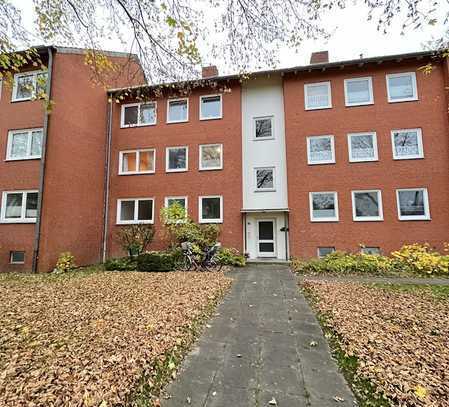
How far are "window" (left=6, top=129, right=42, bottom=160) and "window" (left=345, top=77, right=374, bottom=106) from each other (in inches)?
575

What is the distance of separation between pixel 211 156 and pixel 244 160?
5.91ft

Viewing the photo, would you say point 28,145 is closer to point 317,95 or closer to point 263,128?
point 263,128

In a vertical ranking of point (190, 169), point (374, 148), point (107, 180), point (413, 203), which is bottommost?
point (413, 203)

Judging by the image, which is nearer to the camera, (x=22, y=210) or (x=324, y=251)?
(x=22, y=210)

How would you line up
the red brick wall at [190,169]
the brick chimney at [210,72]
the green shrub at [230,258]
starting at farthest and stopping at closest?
the brick chimney at [210,72], the red brick wall at [190,169], the green shrub at [230,258]

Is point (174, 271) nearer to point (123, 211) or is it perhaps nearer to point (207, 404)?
point (123, 211)

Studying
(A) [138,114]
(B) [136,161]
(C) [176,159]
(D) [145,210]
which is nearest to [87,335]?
(D) [145,210]

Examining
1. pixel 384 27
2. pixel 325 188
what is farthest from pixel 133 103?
pixel 384 27

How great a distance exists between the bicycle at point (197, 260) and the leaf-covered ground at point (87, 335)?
117 inches

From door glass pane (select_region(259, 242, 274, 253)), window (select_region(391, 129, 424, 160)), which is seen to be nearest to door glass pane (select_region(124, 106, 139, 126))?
door glass pane (select_region(259, 242, 274, 253))

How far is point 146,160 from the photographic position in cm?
1493

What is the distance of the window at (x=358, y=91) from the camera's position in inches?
506

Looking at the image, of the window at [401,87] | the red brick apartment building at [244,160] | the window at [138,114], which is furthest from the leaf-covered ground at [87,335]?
the window at [401,87]

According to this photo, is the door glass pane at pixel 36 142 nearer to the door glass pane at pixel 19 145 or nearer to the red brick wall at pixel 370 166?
the door glass pane at pixel 19 145
